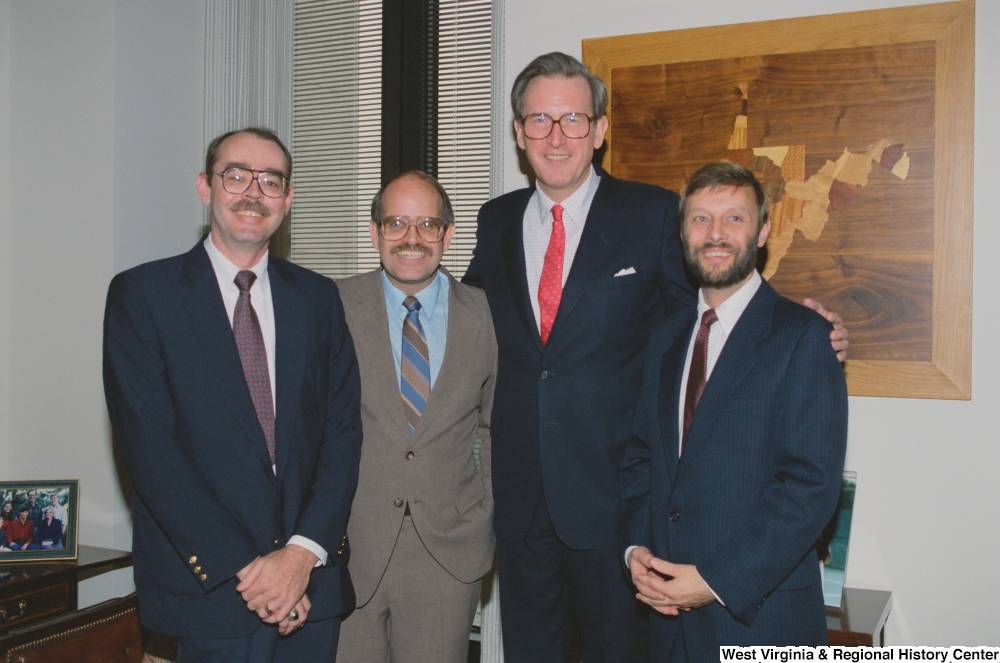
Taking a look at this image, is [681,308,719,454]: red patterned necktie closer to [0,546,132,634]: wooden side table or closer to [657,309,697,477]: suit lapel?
[657,309,697,477]: suit lapel

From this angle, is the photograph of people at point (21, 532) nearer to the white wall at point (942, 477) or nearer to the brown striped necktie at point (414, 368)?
the brown striped necktie at point (414, 368)

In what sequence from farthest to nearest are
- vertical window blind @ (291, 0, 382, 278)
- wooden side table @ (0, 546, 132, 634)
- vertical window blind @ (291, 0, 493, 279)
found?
1. vertical window blind @ (291, 0, 382, 278)
2. vertical window blind @ (291, 0, 493, 279)
3. wooden side table @ (0, 546, 132, 634)

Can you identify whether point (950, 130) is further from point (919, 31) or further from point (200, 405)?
point (200, 405)

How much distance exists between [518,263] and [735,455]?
871mm

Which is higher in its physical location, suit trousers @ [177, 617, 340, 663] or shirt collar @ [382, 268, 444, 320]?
shirt collar @ [382, 268, 444, 320]

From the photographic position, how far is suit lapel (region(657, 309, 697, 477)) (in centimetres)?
197

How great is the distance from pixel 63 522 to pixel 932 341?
335 cm

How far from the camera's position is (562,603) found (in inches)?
91.0

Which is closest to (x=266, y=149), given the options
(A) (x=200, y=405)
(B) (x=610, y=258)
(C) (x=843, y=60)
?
(A) (x=200, y=405)

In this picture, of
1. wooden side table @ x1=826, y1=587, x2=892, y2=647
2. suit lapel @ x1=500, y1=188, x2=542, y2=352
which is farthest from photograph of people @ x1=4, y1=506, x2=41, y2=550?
wooden side table @ x1=826, y1=587, x2=892, y2=647

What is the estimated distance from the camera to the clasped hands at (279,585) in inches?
75.2

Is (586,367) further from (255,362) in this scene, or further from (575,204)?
(255,362)

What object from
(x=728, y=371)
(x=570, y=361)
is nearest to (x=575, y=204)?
(x=570, y=361)

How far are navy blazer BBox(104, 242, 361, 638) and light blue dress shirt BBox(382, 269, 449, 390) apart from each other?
13.0 inches
